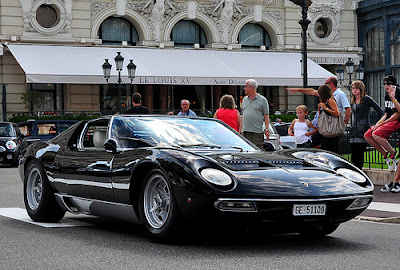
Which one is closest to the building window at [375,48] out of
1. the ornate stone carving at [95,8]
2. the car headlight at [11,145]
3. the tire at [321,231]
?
the ornate stone carving at [95,8]

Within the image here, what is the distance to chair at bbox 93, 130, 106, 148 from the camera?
9.22 meters

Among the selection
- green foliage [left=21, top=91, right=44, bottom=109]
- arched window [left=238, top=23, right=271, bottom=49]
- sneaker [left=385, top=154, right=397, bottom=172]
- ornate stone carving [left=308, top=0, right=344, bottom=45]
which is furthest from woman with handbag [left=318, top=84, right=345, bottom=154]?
ornate stone carving [left=308, top=0, right=344, bottom=45]

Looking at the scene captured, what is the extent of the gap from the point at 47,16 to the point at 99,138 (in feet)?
95.5

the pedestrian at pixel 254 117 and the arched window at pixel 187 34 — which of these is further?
the arched window at pixel 187 34

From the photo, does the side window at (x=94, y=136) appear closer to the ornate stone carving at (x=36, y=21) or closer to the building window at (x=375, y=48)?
the ornate stone carving at (x=36, y=21)

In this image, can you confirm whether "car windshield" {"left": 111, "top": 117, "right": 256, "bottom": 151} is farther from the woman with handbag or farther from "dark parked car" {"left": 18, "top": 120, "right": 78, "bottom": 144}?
"dark parked car" {"left": 18, "top": 120, "right": 78, "bottom": 144}

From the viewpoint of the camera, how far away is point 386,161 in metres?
14.3

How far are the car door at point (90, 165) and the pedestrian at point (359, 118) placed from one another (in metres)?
5.52

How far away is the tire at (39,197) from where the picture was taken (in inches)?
387

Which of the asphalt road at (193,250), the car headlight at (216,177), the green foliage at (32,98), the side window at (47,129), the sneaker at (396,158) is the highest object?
the green foliage at (32,98)

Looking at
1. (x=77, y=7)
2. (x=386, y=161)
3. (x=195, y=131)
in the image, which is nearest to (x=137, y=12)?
(x=77, y=7)

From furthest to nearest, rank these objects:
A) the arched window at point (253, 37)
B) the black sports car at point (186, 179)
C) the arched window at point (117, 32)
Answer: the arched window at point (253, 37), the arched window at point (117, 32), the black sports car at point (186, 179)

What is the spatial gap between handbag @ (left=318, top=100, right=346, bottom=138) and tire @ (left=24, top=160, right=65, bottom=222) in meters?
4.83

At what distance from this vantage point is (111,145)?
343 inches
